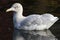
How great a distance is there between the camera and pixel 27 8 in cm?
1655

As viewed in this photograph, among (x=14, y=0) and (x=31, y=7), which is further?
(x=14, y=0)

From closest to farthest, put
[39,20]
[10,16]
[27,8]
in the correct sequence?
1. [39,20]
2. [10,16]
3. [27,8]

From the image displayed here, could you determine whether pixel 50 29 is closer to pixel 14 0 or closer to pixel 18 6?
pixel 18 6

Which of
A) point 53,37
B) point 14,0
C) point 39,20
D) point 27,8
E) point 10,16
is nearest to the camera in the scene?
point 53,37

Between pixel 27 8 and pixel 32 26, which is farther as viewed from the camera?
pixel 27 8

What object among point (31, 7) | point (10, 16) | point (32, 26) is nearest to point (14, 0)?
point (31, 7)

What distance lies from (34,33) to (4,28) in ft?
3.53

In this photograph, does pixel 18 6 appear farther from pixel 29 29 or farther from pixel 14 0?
pixel 14 0

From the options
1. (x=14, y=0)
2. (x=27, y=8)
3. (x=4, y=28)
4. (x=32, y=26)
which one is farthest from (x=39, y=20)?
(x=14, y=0)

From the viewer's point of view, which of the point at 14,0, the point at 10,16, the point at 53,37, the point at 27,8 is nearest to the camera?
the point at 53,37

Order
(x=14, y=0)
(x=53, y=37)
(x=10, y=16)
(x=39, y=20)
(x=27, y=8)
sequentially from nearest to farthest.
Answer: (x=53, y=37) < (x=39, y=20) < (x=10, y=16) < (x=27, y=8) < (x=14, y=0)

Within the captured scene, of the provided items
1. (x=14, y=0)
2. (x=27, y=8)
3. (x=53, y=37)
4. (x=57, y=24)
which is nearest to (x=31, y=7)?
(x=27, y=8)

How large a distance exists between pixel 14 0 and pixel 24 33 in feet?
16.4

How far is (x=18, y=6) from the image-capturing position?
46.8 ft
